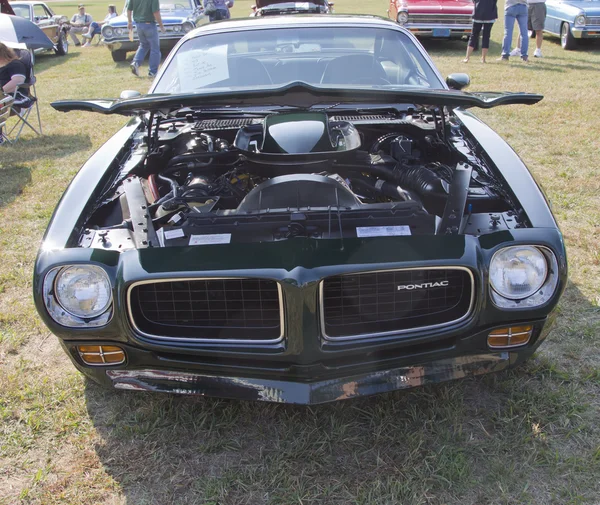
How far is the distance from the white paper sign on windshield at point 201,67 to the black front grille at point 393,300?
68.0 inches

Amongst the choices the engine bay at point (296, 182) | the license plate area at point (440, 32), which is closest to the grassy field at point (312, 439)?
the engine bay at point (296, 182)

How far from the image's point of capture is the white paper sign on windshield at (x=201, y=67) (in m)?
3.07

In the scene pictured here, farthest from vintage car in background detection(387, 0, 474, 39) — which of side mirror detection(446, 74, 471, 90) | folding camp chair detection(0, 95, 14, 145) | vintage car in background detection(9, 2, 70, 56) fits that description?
vintage car in background detection(9, 2, 70, 56)

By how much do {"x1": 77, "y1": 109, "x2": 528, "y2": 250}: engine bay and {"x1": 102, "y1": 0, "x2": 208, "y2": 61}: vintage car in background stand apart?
8.67 m

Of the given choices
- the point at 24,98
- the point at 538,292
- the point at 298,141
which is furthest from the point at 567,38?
the point at 538,292

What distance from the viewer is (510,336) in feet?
6.38

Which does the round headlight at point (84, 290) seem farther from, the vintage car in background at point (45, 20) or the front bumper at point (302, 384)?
the vintage car in background at point (45, 20)

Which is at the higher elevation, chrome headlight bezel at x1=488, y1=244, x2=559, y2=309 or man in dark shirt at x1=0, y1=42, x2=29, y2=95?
chrome headlight bezel at x1=488, y1=244, x2=559, y2=309

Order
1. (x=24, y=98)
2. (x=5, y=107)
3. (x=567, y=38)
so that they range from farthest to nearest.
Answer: (x=567, y=38) < (x=24, y=98) < (x=5, y=107)

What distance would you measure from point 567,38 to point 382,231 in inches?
419

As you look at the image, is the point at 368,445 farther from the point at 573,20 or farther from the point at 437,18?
the point at 573,20

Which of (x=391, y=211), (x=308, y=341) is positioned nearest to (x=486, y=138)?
(x=391, y=211)

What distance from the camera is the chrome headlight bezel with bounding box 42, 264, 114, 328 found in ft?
6.01

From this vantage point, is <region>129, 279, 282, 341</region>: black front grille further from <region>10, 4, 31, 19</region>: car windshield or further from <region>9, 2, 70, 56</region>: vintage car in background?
<region>10, 4, 31, 19</region>: car windshield
